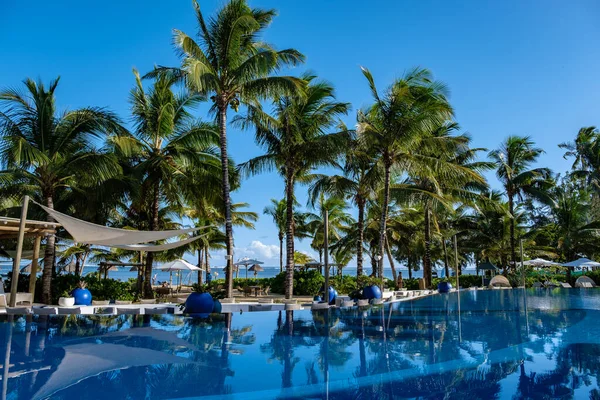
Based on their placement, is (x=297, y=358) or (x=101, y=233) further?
(x=101, y=233)

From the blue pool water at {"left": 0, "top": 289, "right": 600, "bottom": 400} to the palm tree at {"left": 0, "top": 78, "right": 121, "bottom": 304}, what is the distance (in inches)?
185

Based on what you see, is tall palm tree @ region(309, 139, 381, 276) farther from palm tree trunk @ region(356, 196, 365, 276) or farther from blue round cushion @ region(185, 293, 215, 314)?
blue round cushion @ region(185, 293, 215, 314)

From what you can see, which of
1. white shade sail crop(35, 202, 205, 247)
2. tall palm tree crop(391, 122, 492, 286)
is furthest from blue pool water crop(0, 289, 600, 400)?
tall palm tree crop(391, 122, 492, 286)

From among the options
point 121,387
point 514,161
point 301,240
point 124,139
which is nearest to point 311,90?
point 124,139

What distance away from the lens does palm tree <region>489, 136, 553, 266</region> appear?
91.7ft

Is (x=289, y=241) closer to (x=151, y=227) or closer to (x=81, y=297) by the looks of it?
(x=151, y=227)

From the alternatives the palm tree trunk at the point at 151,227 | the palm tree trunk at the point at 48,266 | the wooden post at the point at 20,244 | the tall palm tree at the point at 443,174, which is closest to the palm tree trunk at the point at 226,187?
the palm tree trunk at the point at 151,227

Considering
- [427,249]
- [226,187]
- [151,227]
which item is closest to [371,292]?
[226,187]

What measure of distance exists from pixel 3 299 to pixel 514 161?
27.8m

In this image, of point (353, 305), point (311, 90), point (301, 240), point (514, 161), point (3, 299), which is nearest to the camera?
point (3, 299)

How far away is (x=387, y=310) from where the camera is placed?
14.4 meters

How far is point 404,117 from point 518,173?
51.6ft

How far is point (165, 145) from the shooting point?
1703 centimetres

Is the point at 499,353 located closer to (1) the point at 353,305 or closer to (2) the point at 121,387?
(2) the point at 121,387
